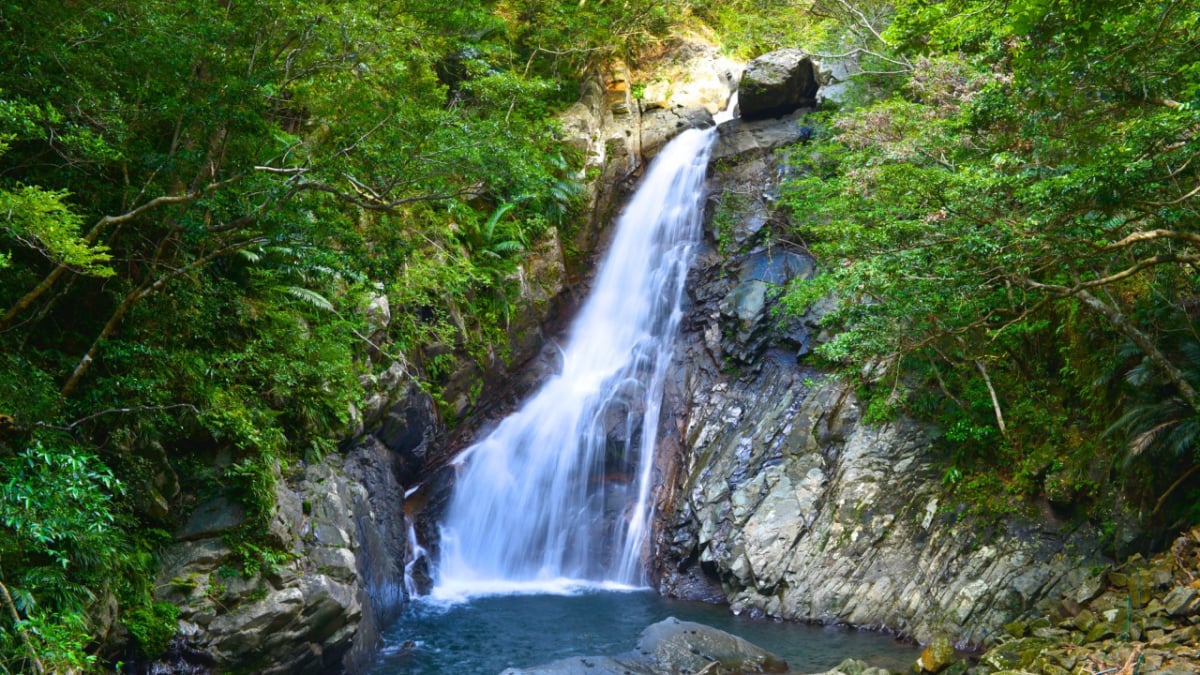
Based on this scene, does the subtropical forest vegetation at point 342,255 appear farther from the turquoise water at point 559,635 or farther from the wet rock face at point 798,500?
the turquoise water at point 559,635

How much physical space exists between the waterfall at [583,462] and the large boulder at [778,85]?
14.5 ft

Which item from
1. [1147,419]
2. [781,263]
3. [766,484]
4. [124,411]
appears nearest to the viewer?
[124,411]

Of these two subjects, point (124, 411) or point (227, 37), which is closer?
point (124, 411)

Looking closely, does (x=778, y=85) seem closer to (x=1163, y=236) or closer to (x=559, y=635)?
(x=1163, y=236)

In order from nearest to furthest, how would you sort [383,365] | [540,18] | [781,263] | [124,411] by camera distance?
[124,411] < [383,365] < [781,263] < [540,18]

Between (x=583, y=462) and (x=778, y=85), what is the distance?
1240cm

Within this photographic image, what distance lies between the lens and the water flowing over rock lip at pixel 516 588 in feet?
48.5

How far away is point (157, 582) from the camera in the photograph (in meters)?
8.28

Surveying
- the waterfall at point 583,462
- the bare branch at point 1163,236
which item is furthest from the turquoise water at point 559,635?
the bare branch at point 1163,236

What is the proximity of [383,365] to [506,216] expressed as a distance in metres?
6.44

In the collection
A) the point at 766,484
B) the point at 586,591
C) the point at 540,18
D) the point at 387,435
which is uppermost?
the point at 540,18

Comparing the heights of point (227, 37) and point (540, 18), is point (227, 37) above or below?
below

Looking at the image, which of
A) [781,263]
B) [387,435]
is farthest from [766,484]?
[387,435]

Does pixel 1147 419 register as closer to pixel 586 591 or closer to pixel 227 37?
pixel 586 591
